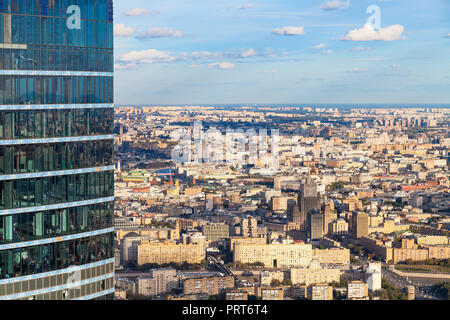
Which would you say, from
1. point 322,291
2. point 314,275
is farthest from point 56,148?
point 314,275

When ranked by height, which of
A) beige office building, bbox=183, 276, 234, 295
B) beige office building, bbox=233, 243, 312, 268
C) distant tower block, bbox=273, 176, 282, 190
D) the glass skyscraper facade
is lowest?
beige office building, bbox=233, 243, 312, 268

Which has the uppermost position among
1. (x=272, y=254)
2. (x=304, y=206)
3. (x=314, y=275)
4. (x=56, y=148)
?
(x=56, y=148)

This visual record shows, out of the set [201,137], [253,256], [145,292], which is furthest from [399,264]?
[201,137]

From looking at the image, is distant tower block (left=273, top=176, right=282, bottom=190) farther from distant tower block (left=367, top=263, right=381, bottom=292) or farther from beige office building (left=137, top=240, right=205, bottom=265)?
distant tower block (left=367, top=263, right=381, bottom=292)

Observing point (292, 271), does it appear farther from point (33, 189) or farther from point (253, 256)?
point (33, 189)

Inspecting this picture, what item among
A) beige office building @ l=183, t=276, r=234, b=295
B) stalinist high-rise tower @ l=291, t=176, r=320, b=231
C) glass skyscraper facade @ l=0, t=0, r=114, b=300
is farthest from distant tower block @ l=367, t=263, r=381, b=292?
glass skyscraper facade @ l=0, t=0, r=114, b=300

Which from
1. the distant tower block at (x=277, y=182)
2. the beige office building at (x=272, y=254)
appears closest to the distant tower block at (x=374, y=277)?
the beige office building at (x=272, y=254)

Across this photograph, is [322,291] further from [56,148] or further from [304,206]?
[304,206]

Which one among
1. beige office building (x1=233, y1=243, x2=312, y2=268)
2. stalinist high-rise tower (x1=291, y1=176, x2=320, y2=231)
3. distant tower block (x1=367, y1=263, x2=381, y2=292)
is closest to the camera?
distant tower block (x1=367, y1=263, x2=381, y2=292)
